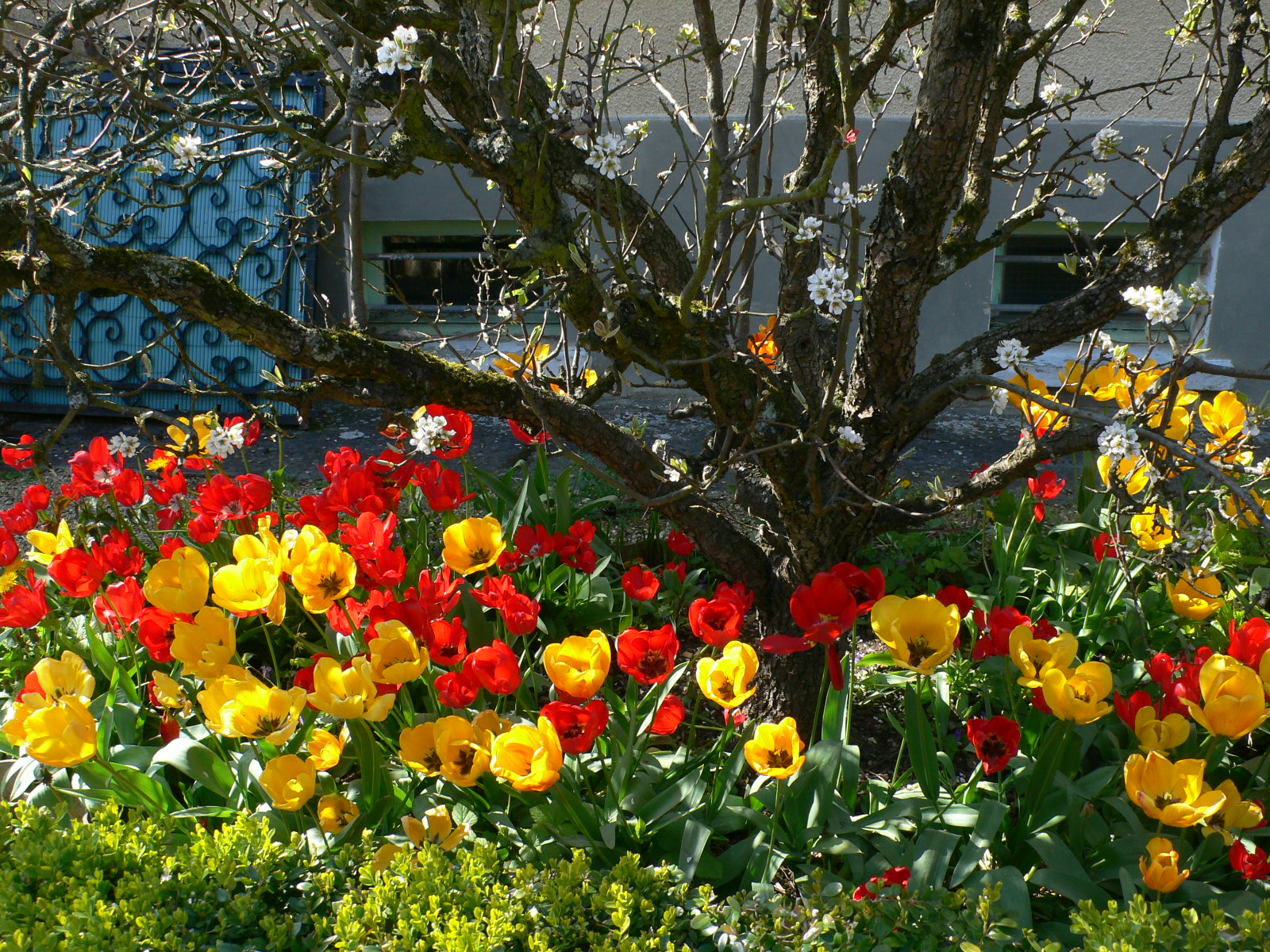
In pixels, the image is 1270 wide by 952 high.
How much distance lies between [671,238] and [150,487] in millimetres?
1498

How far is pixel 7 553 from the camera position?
2.18 metres

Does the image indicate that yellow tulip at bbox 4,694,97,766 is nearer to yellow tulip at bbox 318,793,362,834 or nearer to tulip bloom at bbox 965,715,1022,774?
yellow tulip at bbox 318,793,362,834

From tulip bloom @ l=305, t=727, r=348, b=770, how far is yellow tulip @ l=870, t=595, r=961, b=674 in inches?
36.1

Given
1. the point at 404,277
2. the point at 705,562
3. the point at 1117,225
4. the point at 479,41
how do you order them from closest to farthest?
the point at 479,41, the point at 705,562, the point at 1117,225, the point at 404,277

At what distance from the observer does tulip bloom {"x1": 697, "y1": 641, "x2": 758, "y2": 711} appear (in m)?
1.52

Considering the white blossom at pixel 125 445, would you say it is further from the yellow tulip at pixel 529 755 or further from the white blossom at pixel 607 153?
the yellow tulip at pixel 529 755

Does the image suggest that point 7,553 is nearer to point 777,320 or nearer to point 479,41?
point 479,41

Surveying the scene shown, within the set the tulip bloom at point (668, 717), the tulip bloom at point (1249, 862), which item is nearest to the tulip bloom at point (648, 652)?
the tulip bloom at point (668, 717)

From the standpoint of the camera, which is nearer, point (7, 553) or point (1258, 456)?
point (7, 553)

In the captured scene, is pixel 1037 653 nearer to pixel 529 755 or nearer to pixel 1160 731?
pixel 1160 731

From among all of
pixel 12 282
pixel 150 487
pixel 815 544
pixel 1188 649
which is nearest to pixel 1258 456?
pixel 1188 649

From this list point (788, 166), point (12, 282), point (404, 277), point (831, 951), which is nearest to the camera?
point (831, 951)

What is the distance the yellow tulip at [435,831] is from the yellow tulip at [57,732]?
52 centimetres

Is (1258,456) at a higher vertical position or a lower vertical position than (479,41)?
lower
